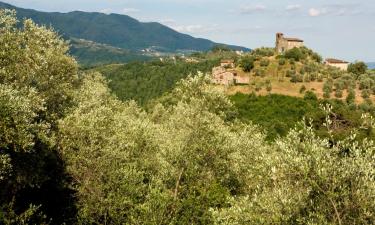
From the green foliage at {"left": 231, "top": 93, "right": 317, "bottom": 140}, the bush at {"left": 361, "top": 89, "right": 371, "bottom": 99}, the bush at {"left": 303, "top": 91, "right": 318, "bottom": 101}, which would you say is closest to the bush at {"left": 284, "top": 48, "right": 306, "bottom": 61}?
the bush at {"left": 303, "top": 91, "right": 318, "bottom": 101}

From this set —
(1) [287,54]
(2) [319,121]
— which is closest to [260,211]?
(2) [319,121]

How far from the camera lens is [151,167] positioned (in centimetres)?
4184

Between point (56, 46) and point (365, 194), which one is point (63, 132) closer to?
point (56, 46)

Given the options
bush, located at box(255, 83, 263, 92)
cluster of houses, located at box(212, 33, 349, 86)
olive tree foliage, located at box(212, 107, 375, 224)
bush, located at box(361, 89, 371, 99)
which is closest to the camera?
olive tree foliage, located at box(212, 107, 375, 224)

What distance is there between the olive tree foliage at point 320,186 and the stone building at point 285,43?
163 metres

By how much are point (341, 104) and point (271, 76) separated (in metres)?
31.7

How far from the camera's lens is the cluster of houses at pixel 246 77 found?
492 ft

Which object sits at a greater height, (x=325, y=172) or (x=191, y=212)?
(x=325, y=172)

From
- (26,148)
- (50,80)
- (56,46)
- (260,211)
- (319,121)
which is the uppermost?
(56,46)

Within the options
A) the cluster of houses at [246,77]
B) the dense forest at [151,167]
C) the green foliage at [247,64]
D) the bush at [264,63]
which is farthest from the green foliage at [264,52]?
the dense forest at [151,167]

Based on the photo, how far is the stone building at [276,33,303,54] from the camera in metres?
181

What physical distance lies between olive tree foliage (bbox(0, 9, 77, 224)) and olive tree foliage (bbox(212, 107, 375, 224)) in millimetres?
16658

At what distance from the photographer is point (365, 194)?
20000mm

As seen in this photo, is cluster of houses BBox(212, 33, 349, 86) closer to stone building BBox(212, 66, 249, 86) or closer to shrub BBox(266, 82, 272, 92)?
stone building BBox(212, 66, 249, 86)
